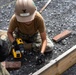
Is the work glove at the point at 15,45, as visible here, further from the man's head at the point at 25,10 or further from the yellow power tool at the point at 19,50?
the man's head at the point at 25,10

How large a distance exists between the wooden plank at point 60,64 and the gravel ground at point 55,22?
0.13 m

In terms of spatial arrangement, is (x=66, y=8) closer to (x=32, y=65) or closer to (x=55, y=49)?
(x=55, y=49)

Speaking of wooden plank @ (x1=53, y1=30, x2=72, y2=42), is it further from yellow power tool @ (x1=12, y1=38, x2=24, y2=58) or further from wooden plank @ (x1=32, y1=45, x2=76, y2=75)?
yellow power tool @ (x1=12, y1=38, x2=24, y2=58)

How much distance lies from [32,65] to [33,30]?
22.8 inches

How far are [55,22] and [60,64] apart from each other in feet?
4.31

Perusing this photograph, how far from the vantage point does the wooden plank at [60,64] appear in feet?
12.3

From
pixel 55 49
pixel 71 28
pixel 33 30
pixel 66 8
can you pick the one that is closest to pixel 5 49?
pixel 33 30

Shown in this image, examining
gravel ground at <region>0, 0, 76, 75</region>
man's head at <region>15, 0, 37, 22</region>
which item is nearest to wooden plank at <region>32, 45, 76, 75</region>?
gravel ground at <region>0, 0, 76, 75</region>

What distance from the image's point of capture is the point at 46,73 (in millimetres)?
3768

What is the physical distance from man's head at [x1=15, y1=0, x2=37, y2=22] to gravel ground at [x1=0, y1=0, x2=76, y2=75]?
0.89m

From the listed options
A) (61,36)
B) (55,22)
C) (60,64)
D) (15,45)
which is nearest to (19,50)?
(15,45)

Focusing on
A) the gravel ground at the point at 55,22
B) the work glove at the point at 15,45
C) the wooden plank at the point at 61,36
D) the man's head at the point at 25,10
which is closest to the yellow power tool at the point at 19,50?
the work glove at the point at 15,45

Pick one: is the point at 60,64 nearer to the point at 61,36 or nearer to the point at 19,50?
the point at 19,50

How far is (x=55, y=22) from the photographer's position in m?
5.02
